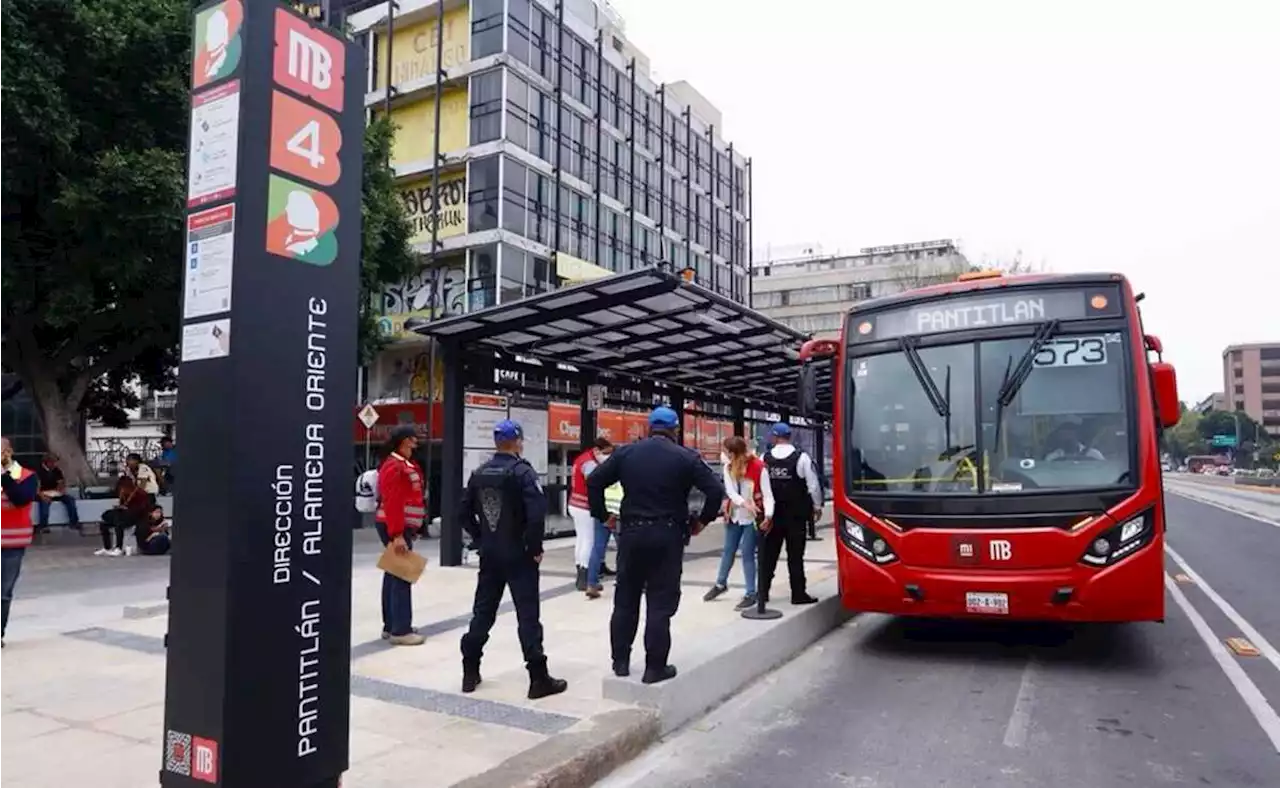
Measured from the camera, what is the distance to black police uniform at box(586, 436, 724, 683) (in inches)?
229

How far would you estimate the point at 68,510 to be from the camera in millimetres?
17375

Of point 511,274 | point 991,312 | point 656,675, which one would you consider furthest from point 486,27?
point 656,675

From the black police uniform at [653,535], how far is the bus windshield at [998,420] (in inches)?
91.2

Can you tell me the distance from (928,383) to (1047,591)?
1914 millimetres

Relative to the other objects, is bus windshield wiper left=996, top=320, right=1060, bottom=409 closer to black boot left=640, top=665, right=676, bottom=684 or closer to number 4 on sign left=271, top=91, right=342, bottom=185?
black boot left=640, top=665, right=676, bottom=684

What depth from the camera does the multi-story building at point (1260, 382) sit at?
131250 millimetres

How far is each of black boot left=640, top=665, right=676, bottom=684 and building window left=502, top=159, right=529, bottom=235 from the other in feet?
88.0

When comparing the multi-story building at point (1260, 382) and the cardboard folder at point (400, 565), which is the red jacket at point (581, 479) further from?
the multi-story building at point (1260, 382)

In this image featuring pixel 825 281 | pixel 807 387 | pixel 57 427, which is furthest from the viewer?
pixel 825 281

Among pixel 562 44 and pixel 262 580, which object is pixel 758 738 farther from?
pixel 562 44

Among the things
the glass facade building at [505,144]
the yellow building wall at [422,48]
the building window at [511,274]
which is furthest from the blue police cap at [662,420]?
the yellow building wall at [422,48]

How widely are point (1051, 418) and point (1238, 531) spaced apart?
60.7ft

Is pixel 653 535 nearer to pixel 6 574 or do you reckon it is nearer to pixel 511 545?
pixel 511 545

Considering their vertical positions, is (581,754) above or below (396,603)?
below
